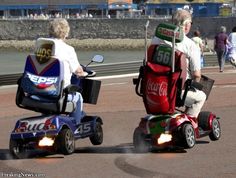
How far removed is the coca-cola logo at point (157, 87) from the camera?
8.70m

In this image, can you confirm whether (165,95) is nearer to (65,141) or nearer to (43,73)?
(65,141)

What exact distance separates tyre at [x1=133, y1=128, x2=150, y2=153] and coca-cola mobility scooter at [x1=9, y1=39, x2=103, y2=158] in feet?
2.54

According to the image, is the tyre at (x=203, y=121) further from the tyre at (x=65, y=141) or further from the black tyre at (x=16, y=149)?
the black tyre at (x=16, y=149)

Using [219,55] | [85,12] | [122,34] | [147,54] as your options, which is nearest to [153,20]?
[122,34]

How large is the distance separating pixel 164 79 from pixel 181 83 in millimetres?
216

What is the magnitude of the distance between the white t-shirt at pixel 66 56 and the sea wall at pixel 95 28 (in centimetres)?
8689

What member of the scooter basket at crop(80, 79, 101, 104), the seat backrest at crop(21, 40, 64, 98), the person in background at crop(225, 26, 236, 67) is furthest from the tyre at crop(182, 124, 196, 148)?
the person in background at crop(225, 26, 236, 67)

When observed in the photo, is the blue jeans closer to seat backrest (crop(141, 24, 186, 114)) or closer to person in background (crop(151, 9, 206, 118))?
seat backrest (crop(141, 24, 186, 114))

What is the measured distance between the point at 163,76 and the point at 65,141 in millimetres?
1402

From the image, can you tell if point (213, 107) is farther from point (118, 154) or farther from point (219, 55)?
point (219, 55)

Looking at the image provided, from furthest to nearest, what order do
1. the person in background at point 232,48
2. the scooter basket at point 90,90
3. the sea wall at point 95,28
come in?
the sea wall at point 95,28, the person in background at point 232,48, the scooter basket at point 90,90

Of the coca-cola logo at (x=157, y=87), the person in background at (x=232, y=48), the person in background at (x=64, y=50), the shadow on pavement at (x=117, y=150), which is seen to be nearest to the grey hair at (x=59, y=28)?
the person in background at (x=64, y=50)

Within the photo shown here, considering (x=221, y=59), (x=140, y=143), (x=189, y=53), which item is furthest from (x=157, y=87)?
(x=221, y=59)

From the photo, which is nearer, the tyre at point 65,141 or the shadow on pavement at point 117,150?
the tyre at point 65,141
